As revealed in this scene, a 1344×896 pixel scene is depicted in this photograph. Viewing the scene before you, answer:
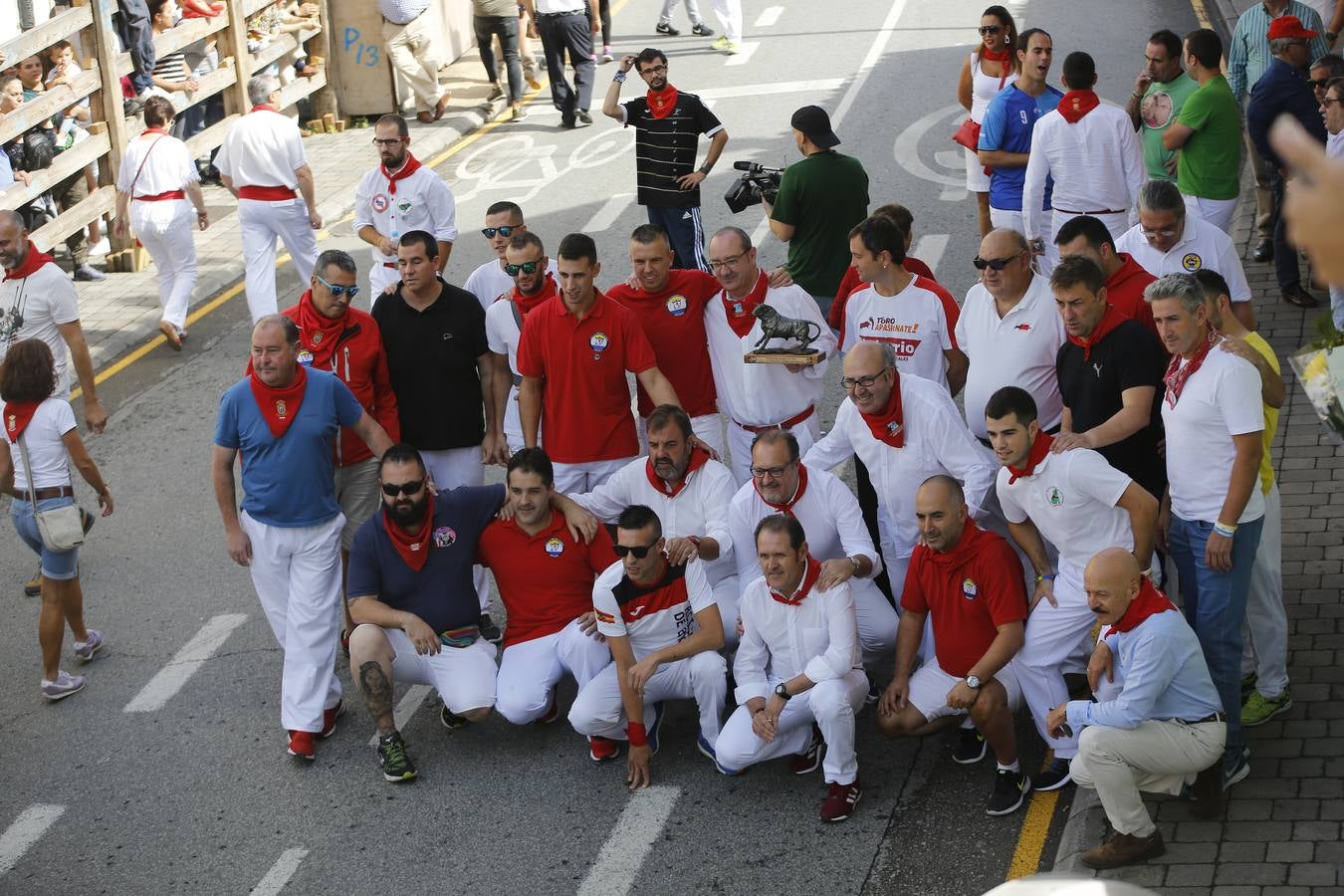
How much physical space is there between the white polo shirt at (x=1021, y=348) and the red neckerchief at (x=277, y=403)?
340 centimetres

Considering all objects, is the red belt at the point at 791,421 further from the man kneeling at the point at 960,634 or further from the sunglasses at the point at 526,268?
the man kneeling at the point at 960,634

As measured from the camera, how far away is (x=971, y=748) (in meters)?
7.43

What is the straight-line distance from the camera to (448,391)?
903cm

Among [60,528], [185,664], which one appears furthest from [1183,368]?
[60,528]

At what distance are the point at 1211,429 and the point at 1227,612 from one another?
761 millimetres

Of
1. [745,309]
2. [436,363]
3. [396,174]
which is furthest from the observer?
[396,174]

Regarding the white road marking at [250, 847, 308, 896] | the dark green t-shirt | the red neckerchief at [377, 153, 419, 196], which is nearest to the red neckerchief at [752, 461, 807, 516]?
the dark green t-shirt

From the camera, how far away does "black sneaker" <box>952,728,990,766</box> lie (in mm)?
7418

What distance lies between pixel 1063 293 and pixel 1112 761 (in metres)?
2.21

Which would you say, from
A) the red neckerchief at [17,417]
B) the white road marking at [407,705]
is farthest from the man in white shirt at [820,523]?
the red neckerchief at [17,417]

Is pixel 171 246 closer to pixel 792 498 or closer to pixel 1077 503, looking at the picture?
pixel 792 498

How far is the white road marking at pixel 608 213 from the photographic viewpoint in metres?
15.3

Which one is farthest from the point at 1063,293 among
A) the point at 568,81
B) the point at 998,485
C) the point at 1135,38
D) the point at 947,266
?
the point at 568,81

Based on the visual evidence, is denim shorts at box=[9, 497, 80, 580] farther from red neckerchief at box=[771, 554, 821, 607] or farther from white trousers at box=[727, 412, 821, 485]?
red neckerchief at box=[771, 554, 821, 607]
